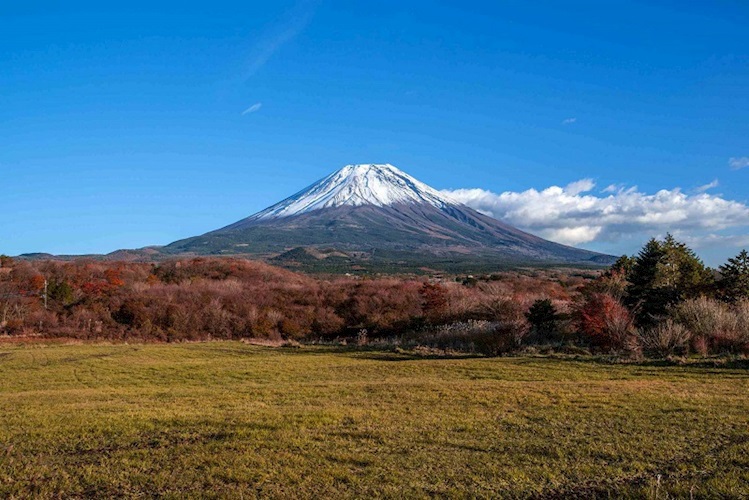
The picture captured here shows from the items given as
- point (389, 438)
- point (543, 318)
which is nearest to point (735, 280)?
point (543, 318)

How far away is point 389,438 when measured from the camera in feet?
29.5

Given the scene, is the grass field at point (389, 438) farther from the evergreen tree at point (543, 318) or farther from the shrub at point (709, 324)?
the evergreen tree at point (543, 318)

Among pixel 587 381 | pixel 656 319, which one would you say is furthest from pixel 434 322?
pixel 587 381

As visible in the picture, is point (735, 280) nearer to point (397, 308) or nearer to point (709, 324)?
point (709, 324)

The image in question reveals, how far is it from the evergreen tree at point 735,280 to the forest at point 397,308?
2.6 inches

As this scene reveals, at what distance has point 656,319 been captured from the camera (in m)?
28.2

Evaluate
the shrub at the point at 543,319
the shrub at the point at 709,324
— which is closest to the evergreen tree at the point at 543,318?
the shrub at the point at 543,319

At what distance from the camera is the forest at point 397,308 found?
26172 mm

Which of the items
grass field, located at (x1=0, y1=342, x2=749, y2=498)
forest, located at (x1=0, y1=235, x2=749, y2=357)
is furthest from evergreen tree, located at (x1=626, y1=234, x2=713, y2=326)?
grass field, located at (x1=0, y1=342, x2=749, y2=498)

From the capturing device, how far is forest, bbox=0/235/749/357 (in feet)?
85.9

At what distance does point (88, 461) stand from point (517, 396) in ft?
29.9

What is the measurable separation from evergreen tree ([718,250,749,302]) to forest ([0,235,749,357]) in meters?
0.07

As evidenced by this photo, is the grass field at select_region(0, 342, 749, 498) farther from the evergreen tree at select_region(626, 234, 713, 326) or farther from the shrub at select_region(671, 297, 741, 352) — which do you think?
the evergreen tree at select_region(626, 234, 713, 326)

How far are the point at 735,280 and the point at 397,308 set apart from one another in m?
32.9
